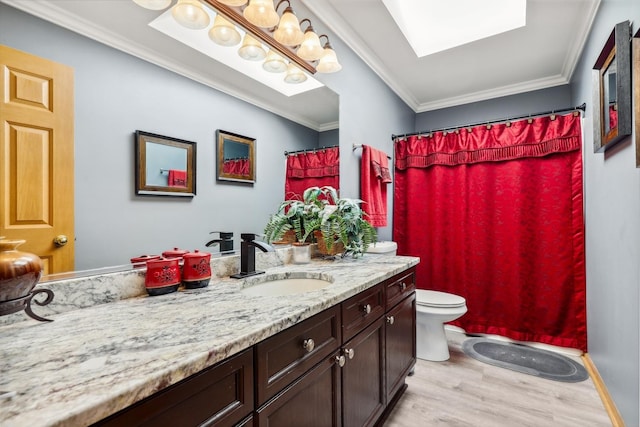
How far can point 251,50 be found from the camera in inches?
58.1

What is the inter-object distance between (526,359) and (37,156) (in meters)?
2.95

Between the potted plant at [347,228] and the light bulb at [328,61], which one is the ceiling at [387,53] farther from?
the potted plant at [347,228]

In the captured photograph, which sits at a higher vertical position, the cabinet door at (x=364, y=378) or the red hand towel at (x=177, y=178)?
the red hand towel at (x=177, y=178)

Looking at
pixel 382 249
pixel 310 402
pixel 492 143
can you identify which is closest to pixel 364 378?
pixel 310 402

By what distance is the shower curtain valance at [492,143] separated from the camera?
2.35m

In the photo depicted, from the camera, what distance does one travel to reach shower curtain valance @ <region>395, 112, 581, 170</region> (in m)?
2.35

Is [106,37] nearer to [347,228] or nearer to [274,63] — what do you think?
[274,63]

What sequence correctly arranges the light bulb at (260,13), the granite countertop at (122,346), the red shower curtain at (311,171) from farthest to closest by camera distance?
the red shower curtain at (311,171)
the light bulb at (260,13)
the granite countertop at (122,346)

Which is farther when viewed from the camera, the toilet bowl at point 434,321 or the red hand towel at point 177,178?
the toilet bowl at point 434,321

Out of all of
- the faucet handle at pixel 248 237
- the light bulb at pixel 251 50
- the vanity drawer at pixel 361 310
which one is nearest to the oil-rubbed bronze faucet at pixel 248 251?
the faucet handle at pixel 248 237

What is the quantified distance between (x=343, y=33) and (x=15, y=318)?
2256 millimetres

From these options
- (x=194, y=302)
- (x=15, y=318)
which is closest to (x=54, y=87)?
(x=15, y=318)

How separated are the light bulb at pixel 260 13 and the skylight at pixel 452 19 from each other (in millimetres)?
837

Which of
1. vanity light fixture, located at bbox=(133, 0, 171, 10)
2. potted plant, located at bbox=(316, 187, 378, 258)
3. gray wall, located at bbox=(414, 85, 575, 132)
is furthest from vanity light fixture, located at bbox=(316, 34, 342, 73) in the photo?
gray wall, located at bbox=(414, 85, 575, 132)
